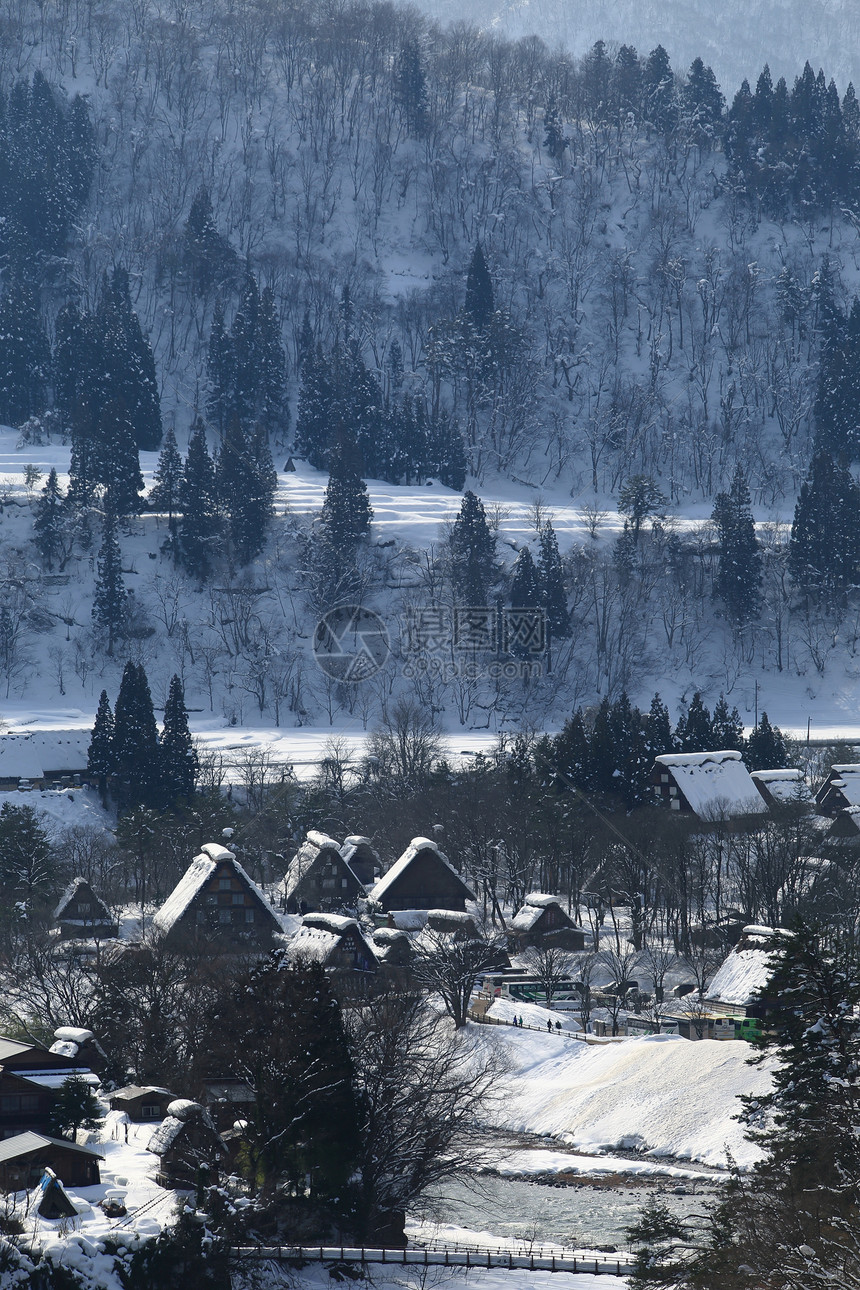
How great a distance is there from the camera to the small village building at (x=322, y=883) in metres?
60.0

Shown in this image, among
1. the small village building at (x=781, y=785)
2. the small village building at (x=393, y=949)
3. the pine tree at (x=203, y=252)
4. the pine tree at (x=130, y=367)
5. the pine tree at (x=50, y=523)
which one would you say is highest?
the pine tree at (x=203, y=252)

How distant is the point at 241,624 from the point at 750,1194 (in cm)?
7921

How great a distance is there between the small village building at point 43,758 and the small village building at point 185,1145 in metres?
49.2

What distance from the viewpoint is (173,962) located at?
43.6 m

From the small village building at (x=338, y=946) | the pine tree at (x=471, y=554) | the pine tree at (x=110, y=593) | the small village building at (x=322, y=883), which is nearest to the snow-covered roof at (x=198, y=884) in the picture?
the small village building at (x=338, y=946)

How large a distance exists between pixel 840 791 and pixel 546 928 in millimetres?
23817

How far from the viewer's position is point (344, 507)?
105125 millimetres

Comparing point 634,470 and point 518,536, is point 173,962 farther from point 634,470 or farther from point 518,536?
point 634,470

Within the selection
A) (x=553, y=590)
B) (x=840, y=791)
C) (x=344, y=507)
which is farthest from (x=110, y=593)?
(x=840, y=791)

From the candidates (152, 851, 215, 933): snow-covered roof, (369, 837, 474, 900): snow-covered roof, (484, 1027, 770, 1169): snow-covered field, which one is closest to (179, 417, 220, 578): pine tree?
(369, 837, 474, 900): snow-covered roof

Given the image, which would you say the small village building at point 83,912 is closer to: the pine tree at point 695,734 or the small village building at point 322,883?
the small village building at point 322,883

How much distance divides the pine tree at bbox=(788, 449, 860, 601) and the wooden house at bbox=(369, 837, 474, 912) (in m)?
55.5

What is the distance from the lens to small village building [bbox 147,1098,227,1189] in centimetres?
2900

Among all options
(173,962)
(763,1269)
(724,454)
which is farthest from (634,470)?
(763,1269)
